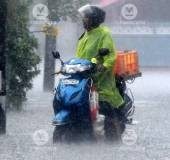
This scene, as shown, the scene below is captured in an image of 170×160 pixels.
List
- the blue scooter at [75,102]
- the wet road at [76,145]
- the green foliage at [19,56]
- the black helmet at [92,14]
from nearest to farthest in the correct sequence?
1. the wet road at [76,145]
2. the blue scooter at [75,102]
3. the black helmet at [92,14]
4. the green foliage at [19,56]

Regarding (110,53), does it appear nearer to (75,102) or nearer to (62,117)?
(75,102)

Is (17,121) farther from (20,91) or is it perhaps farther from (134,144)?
(134,144)

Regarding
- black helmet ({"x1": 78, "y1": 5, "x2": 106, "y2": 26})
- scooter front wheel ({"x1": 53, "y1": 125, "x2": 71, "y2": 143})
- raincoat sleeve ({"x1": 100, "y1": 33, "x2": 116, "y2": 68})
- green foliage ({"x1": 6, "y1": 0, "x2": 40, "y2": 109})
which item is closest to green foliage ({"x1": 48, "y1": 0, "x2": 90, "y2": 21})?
green foliage ({"x1": 6, "y1": 0, "x2": 40, "y2": 109})

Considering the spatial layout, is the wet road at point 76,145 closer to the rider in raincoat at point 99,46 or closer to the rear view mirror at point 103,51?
the rider in raincoat at point 99,46

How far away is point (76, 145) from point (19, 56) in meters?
5.72

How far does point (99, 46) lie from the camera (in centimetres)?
1199

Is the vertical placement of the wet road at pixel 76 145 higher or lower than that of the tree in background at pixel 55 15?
lower

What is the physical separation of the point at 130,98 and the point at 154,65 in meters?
29.0

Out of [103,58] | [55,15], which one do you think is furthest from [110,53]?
[55,15]

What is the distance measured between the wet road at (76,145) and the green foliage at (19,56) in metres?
0.46

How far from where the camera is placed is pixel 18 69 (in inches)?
680

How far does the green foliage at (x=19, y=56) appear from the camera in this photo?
16.8 metres

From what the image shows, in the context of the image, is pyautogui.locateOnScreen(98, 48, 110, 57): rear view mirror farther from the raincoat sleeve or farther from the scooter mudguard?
the scooter mudguard

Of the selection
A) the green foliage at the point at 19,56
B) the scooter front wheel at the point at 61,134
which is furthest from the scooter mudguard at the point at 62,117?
the green foliage at the point at 19,56
